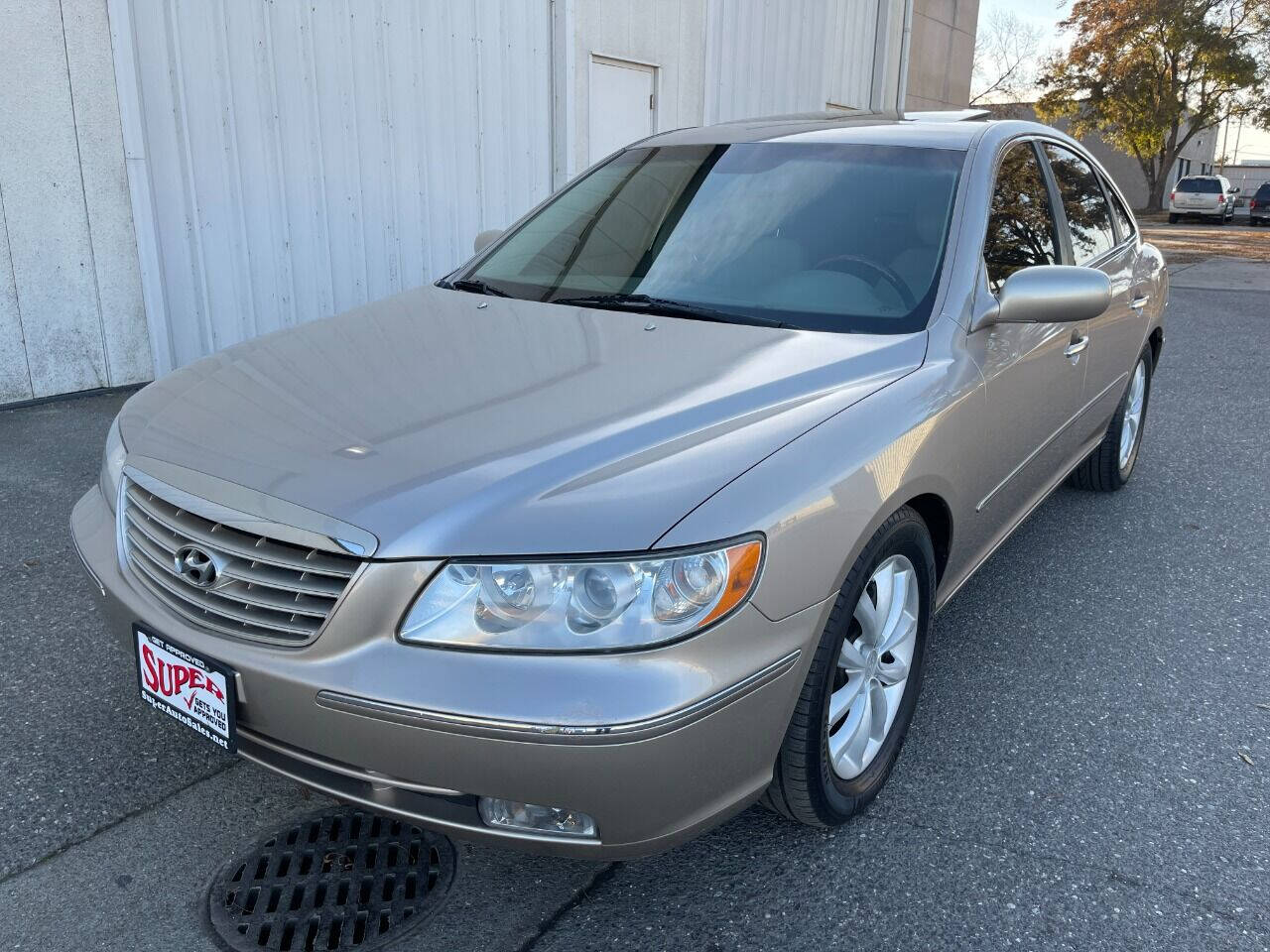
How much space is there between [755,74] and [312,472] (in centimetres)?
964

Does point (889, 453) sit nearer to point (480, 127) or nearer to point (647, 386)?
point (647, 386)

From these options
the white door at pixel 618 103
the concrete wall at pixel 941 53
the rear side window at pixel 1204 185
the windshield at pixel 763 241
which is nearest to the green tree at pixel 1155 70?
the rear side window at pixel 1204 185

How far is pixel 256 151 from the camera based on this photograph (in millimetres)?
6105

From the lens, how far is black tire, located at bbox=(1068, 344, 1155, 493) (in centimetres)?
458

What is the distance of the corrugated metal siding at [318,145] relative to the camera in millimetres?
5777

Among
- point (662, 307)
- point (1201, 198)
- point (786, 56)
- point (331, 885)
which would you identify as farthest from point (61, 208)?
point (1201, 198)

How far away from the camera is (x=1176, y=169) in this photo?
5828cm

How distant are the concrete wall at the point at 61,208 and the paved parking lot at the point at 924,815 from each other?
6.74 feet

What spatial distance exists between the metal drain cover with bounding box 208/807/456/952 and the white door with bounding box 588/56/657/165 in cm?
704

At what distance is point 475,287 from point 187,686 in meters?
1.68

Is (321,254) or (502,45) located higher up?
(502,45)

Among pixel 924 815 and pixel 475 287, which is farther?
pixel 475 287

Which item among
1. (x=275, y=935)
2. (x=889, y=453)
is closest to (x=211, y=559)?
(x=275, y=935)

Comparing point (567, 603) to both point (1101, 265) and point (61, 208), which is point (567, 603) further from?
point (61, 208)
